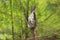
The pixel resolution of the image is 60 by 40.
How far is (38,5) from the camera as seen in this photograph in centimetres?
268

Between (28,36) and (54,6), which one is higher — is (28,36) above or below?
below

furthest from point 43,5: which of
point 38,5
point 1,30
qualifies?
point 1,30

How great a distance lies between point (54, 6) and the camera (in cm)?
289

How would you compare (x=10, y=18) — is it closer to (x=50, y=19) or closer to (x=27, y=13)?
(x=27, y=13)

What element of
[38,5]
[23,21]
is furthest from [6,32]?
[38,5]

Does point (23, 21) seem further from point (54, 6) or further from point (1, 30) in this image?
point (54, 6)

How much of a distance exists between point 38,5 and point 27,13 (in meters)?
0.17

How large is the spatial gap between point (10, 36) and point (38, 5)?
0.51m

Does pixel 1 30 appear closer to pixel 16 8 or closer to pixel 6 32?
pixel 6 32

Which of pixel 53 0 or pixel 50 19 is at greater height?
pixel 53 0

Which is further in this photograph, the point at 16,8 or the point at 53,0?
the point at 53,0

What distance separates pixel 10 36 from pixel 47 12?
55cm

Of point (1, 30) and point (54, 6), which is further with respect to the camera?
point (54, 6)

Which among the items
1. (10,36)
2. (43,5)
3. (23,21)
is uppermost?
(43,5)
